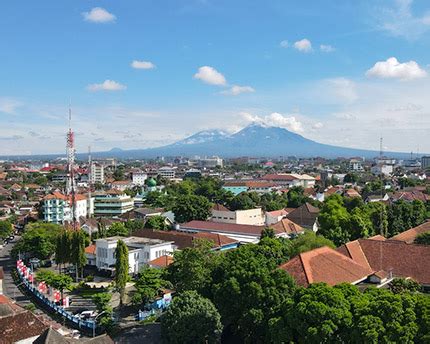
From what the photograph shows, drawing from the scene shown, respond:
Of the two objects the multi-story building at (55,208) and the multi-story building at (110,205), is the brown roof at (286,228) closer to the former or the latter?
the multi-story building at (55,208)

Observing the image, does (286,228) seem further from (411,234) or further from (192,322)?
(192,322)

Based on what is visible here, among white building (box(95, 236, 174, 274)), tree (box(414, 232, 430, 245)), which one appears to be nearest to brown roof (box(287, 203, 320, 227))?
tree (box(414, 232, 430, 245))

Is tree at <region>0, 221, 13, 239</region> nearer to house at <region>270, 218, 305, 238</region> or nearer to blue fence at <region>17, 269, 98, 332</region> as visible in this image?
blue fence at <region>17, 269, 98, 332</region>

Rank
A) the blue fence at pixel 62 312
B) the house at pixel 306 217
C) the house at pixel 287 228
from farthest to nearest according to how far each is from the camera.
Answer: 1. the house at pixel 306 217
2. the house at pixel 287 228
3. the blue fence at pixel 62 312

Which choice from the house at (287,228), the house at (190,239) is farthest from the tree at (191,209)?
the house at (287,228)

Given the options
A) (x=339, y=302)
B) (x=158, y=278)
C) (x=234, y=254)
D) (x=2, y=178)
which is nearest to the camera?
(x=339, y=302)

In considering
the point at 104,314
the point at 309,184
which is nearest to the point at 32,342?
the point at 104,314

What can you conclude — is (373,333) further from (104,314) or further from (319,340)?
(104,314)
